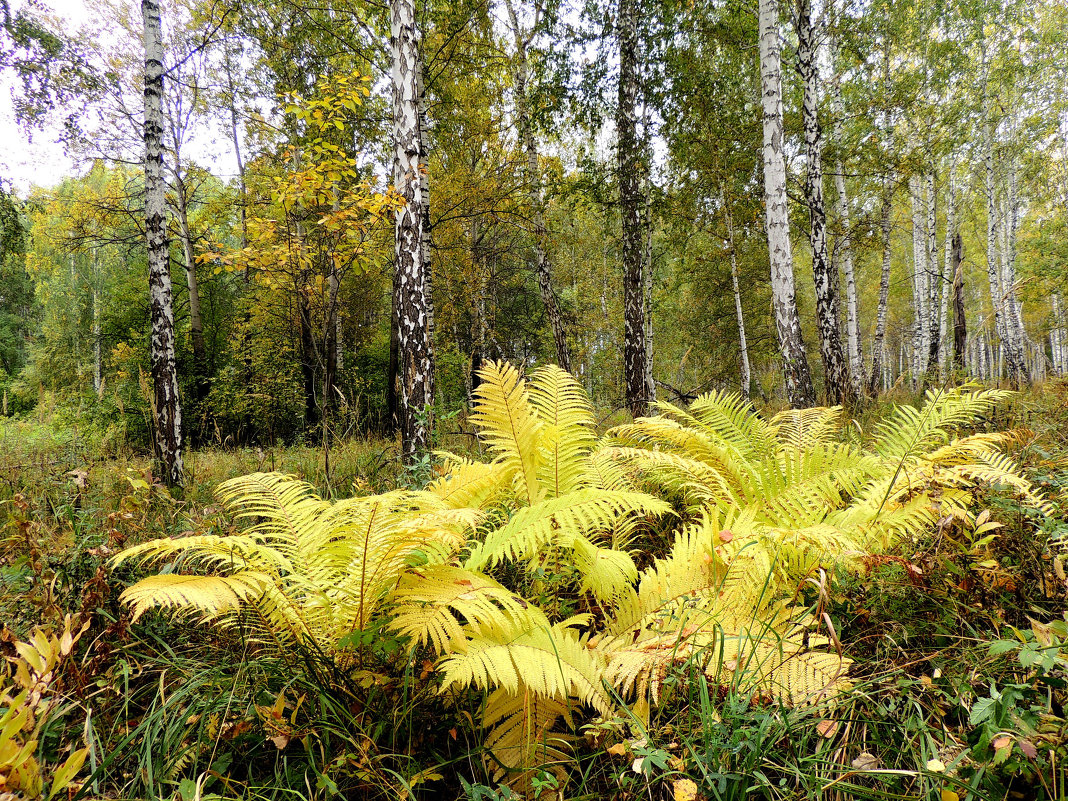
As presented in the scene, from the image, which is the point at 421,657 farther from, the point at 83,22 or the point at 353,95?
the point at 83,22

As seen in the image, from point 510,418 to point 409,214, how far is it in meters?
3.65

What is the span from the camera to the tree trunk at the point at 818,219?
5.81m

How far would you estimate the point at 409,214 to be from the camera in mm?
4645

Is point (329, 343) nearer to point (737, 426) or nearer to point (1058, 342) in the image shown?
point (737, 426)

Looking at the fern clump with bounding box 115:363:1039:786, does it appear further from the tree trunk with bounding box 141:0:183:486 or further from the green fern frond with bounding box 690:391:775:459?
the tree trunk with bounding box 141:0:183:486

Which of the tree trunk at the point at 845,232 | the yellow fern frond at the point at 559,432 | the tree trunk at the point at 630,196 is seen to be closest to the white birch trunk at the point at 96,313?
the tree trunk at the point at 630,196

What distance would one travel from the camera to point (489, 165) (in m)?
11.5

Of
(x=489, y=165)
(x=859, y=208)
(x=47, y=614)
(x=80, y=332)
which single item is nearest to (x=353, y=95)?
(x=47, y=614)

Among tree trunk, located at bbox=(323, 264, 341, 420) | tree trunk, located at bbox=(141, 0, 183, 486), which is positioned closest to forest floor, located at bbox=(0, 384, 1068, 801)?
tree trunk, located at bbox=(323, 264, 341, 420)

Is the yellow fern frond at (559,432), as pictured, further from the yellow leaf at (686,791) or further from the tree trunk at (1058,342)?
the tree trunk at (1058,342)

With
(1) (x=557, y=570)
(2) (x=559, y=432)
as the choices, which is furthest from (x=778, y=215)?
(1) (x=557, y=570)

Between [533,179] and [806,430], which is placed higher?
[533,179]

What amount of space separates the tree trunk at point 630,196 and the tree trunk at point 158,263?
5.50 metres

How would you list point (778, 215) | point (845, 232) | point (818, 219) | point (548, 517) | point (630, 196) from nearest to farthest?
point (548, 517) → point (778, 215) → point (818, 219) → point (630, 196) → point (845, 232)
